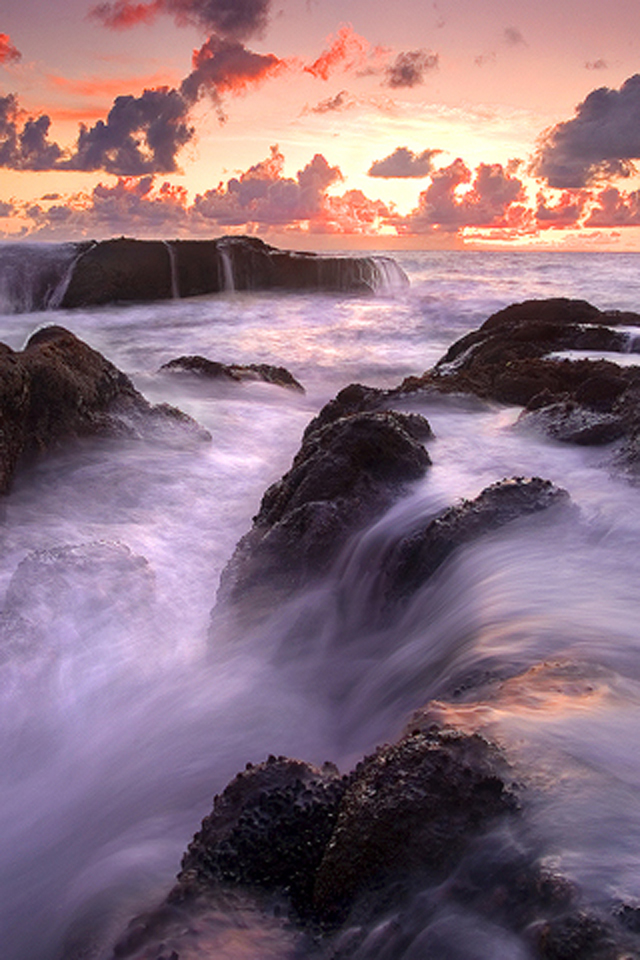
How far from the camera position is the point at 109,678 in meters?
3.84

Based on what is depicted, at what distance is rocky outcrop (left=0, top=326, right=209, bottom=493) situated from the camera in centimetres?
564

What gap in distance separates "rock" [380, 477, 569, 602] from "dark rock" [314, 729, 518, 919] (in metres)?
1.84

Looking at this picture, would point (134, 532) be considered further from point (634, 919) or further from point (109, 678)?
point (634, 919)

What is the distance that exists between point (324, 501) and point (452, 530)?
0.86m

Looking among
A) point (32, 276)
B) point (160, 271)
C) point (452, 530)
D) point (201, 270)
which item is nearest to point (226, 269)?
point (201, 270)

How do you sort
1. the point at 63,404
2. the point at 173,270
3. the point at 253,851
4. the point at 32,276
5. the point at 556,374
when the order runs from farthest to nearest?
the point at 173,270
the point at 32,276
the point at 556,374
the point at 63,404
the point at 253,851

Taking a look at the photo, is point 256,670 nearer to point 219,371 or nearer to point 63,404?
point 63,404

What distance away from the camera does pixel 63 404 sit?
6.54 meters

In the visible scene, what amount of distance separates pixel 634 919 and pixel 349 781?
86 cm

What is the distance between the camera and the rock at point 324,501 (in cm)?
416

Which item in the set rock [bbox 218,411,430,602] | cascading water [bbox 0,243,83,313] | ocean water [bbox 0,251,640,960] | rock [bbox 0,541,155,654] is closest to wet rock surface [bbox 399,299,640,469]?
ocean water [bbox 0,251,640,960]

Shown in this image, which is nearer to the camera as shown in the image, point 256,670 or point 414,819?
point 414,819

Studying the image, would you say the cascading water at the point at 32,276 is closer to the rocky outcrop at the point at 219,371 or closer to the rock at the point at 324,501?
the rocky outcrop at the point at 219,371

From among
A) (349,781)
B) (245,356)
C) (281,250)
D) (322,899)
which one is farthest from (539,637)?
(281,250)
